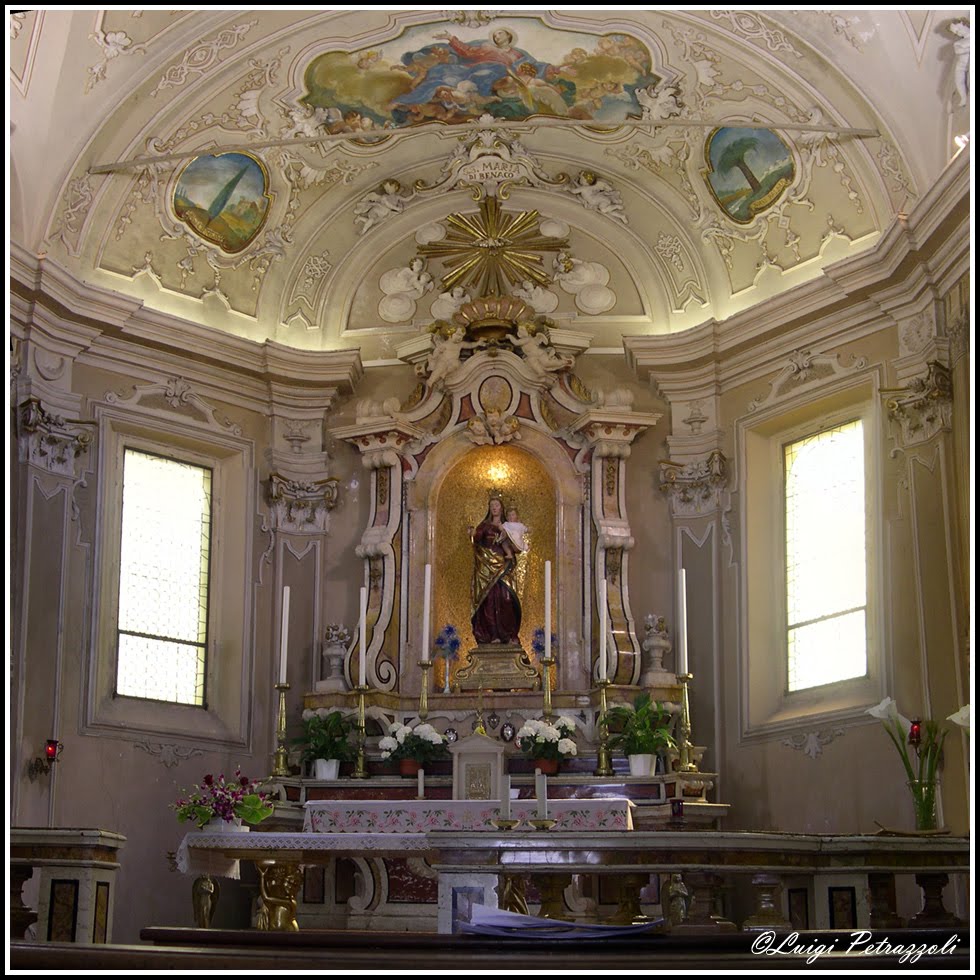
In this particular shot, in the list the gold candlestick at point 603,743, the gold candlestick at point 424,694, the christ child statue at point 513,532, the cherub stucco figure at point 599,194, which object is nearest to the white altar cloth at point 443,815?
the gold candlestick at point 603,743

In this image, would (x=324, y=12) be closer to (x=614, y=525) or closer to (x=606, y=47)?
(x=606, y=47)

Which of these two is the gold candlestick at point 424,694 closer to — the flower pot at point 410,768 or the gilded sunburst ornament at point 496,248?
the flower pot at point 410,768

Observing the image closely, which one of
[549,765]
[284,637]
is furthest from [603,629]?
[284,637]

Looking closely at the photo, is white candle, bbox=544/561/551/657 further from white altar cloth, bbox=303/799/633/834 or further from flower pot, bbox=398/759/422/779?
white altar cloth, bbox=303/799/633/834

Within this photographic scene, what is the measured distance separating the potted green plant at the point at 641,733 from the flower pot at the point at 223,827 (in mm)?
3582

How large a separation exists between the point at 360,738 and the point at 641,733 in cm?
249

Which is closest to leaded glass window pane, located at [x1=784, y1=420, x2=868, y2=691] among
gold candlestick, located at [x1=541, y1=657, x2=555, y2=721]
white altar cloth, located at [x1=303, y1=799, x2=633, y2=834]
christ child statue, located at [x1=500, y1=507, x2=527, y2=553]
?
gold candlestick, located at [x1=541, y1=657, x2=555, y2=721]

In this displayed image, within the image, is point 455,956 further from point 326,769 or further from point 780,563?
point 780,563

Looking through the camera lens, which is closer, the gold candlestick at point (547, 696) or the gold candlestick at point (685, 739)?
the gold candlestick at point (685, 739)

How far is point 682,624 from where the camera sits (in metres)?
12.6

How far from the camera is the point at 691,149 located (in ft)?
45.6

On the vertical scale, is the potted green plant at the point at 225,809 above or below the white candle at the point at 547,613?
below

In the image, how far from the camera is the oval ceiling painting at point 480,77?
13.0 m

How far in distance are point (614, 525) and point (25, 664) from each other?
5343 millimetres
